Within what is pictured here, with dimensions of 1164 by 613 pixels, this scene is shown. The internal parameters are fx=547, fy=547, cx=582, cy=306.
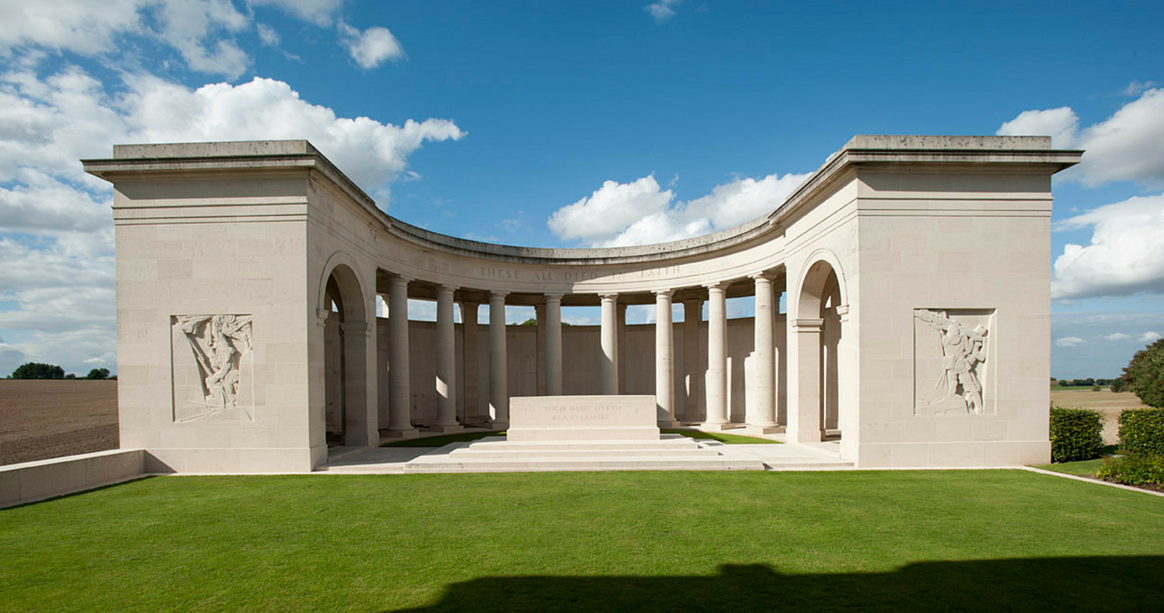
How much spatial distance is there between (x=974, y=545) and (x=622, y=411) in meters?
13.9

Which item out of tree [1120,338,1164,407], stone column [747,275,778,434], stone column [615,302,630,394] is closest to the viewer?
stone column [747,275,778,434]

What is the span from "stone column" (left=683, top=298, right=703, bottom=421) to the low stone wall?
30026 mm

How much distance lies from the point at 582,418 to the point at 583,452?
2.60 m

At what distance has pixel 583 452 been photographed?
2103 centimetres

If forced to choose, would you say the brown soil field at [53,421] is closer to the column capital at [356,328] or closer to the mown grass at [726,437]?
the column capital at [356,328]

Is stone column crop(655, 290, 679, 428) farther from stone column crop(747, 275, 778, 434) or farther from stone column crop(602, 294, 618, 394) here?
stone column crop(747, 275, 778, 434)

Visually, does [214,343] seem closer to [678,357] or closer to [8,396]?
[678,357]

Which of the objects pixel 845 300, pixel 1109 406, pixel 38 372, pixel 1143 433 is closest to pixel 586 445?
pixel 845 300

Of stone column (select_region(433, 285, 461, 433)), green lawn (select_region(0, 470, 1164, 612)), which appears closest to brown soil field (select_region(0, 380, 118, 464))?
green lawn (select_region(0, 470, 1164, 612))

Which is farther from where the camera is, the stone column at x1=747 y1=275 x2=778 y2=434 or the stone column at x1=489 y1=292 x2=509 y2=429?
the stone column at x1=489 y1=292 x2=509 y2=429

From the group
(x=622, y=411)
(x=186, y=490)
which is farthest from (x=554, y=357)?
(x=186, y=490)

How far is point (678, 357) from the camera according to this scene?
1582 inches

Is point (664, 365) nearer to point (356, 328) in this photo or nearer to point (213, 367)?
point (356, 328)

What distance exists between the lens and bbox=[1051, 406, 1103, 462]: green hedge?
19.6m
